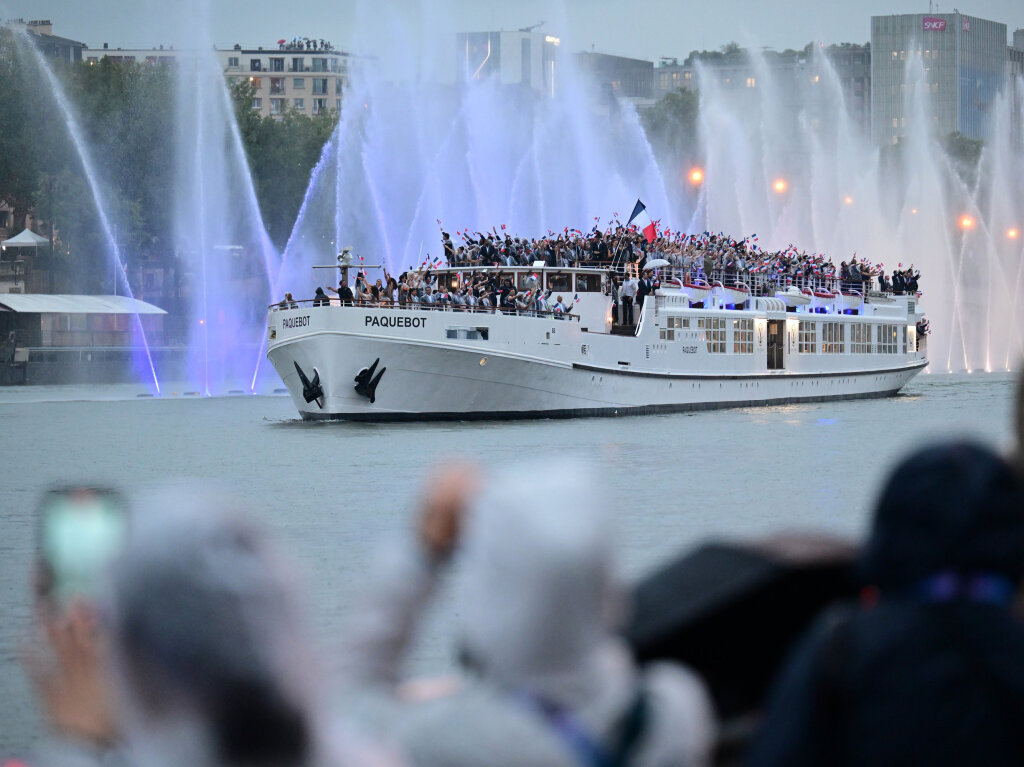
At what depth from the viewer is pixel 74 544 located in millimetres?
3342

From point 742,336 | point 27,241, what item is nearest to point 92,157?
point 27,241

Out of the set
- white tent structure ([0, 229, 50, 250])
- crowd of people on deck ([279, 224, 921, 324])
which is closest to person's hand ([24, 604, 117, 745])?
crowd of people on deck ([279, 224, 921, 324])

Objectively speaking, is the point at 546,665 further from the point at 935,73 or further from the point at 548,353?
the point at 935,73

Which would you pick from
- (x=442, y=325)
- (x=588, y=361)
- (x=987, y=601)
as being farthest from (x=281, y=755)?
(x=588, y=361)

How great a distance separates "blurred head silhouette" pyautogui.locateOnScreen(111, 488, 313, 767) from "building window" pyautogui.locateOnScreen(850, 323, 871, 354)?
166 feet

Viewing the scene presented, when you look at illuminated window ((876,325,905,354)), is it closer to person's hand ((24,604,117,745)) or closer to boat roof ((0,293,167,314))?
boat roof ((0,293,167,314))

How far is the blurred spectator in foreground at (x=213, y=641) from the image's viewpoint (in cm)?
242

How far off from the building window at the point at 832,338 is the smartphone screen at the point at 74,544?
47.8 metres

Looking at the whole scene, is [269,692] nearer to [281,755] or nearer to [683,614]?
[281,755]

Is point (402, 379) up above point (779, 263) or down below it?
below

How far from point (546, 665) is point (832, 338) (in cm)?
4891

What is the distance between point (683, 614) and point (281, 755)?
1.43 meters

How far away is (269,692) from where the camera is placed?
2443mm

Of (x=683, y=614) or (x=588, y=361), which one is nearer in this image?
(x=683, y=614)
